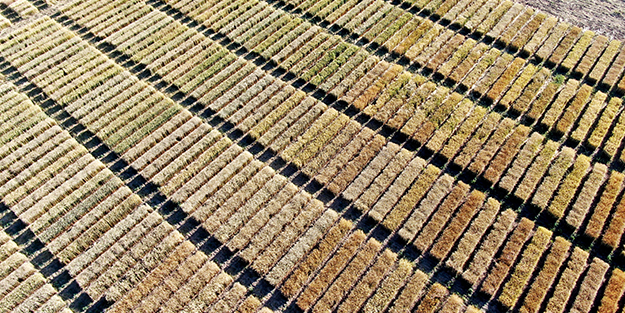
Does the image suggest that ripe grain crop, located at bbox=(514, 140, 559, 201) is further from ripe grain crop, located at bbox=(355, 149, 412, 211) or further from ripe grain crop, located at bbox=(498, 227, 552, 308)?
ripe grain crop, located at bbox=(355, 149, 412, 211)

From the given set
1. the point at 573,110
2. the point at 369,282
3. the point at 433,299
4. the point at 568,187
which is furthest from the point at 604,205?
the point at 369,282

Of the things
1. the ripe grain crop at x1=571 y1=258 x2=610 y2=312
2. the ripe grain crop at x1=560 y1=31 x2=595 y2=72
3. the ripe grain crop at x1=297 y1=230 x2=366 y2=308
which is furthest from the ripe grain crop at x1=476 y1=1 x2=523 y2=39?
the ripe grain crop at x1=297 y1=230 x2=366 y2=308

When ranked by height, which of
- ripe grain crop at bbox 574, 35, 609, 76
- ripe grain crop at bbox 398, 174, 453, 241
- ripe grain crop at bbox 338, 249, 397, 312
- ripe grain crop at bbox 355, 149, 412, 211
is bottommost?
ripe grain crop at bbox 338, 249, 397, 312

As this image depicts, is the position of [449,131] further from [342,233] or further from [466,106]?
[342,233]

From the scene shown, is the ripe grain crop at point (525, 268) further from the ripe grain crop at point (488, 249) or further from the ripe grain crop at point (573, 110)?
the ripe grain crop at point (573, 110)

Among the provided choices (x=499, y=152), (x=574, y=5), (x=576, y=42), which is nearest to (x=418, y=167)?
(x=499, y=152)
